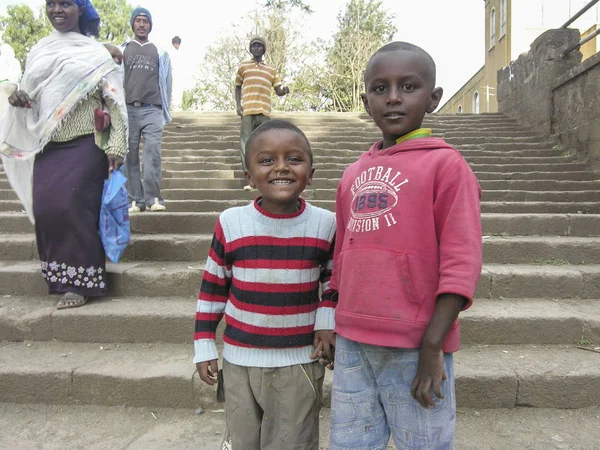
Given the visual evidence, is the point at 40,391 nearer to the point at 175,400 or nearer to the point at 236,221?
the point at 175,400

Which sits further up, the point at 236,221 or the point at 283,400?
the point at 236,221

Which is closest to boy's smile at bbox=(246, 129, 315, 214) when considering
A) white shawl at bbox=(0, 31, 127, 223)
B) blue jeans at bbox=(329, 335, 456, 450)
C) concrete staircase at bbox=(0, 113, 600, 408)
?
blue jeans at bbox=(329, 335, 456, 450)

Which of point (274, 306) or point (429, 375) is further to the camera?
point (274, 306)

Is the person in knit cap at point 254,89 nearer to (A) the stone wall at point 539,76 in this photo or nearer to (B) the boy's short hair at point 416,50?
(B) the boy's short hair at point 416,50

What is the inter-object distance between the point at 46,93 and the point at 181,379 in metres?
1.96

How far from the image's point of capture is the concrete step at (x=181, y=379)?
2.33 metres

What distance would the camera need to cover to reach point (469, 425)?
2215mm

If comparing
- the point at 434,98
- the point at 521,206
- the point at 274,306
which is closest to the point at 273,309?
the point at 274,306

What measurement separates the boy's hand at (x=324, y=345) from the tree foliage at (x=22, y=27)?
91.2ft

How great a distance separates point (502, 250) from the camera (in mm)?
3502

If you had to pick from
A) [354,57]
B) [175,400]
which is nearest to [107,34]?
[354,57]

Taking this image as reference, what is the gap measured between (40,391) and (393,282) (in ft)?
7.27

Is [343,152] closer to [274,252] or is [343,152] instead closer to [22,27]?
[274,252]

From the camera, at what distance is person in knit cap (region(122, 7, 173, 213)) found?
4113 mm
